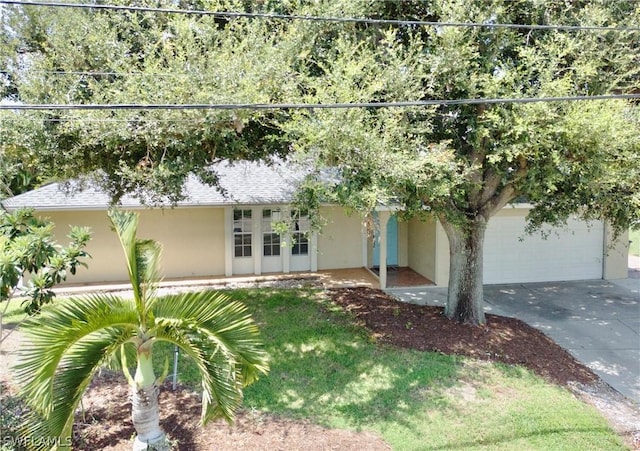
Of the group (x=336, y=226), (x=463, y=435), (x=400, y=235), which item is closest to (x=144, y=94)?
(x=463, y=435)

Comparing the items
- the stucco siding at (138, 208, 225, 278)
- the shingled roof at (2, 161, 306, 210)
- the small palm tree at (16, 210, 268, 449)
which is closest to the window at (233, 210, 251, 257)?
the stucco siding at (138, 208, 225, 278)

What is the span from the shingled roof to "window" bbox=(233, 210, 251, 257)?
906mm

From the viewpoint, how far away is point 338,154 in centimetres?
659

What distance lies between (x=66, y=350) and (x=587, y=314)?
11687 millimetres

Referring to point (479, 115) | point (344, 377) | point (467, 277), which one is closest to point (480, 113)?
point (479, 115)

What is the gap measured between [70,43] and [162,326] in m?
7.02

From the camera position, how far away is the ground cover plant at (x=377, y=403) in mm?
5477

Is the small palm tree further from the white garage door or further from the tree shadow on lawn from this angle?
the white garage door

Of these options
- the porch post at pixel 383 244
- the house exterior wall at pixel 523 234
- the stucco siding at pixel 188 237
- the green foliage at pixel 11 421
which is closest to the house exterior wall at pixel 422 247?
the house exterior wall at pixel 523 234

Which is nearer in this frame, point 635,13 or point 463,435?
point 463,435

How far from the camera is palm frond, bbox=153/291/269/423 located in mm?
4090

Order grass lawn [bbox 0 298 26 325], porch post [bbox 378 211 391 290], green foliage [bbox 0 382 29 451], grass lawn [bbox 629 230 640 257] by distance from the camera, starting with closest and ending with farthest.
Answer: green foliage [bbox 0 382 29 451], grass lawn [bbox 0 298 26 325], porch post [bbox 378 211 391 290], grass lawn [bbox 629 230 640 257]

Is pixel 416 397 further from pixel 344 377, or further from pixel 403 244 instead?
pixel 403 244

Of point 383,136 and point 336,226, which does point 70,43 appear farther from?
point 336,226
